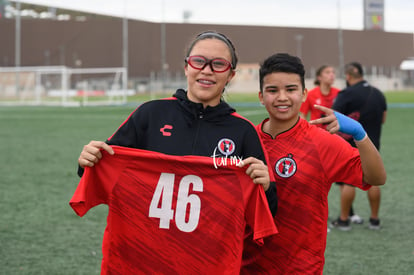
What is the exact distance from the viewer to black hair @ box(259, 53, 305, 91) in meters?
2.90

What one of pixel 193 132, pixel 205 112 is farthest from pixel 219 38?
pixel 193 132

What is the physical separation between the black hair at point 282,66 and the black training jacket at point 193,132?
436 mm

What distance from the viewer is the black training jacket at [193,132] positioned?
8.43 feet

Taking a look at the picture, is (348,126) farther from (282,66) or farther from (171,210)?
(171,210)

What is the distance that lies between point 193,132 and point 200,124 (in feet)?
0.16

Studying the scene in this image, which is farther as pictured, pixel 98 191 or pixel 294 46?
pixel 294 46

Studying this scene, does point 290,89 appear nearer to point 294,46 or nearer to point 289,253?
point 289,253

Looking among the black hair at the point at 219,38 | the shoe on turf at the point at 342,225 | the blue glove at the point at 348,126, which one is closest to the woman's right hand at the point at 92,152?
the black hair at the point at 219,38

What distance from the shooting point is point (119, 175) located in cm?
263

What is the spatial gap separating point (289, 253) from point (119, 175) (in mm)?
962

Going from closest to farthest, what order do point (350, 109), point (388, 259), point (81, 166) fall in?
1. point (81, 166)
2. point (388, 259)
3. point (350, 109)

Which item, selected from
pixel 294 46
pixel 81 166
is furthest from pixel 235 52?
pixel 294 46

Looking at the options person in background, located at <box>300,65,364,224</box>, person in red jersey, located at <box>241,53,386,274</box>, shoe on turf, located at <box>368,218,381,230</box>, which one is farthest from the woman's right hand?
person in background, located at <box>300,65,364,224</box>

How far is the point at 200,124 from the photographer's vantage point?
2.59m
